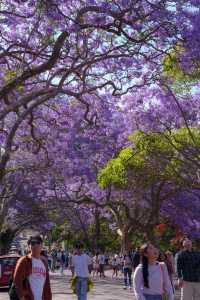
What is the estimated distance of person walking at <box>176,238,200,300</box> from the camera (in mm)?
11203

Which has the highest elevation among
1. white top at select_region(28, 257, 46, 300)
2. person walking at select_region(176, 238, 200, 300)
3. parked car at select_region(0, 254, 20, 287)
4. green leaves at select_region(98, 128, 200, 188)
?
green leaves at select_region(98, 128, 200, 188)

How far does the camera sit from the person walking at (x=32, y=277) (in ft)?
24.9

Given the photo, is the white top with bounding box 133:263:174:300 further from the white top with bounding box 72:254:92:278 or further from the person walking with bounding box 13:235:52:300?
the white top with bounding box 72:254:92:278

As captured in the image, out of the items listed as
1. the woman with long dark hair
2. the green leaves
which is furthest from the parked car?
the woman with long dark hair

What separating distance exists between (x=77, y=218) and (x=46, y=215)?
2.78 m

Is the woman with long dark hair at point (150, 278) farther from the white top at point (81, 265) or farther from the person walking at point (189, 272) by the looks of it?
the white top at point (81, 265)

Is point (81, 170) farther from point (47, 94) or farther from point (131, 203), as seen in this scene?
point (47, 94)

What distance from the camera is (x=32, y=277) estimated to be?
301 inches

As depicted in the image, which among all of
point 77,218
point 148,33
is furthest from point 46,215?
point 148,33

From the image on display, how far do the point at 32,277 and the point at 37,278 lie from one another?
2.6 inches

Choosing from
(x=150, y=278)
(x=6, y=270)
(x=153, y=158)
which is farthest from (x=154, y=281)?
(x=153, y=158)

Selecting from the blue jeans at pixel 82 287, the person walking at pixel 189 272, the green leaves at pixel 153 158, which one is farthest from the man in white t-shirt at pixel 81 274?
the green leaves at pixel 153 158

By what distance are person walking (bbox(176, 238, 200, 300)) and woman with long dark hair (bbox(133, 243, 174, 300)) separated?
10.9ft

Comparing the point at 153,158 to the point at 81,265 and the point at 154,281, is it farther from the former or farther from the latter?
the point at 154,281
